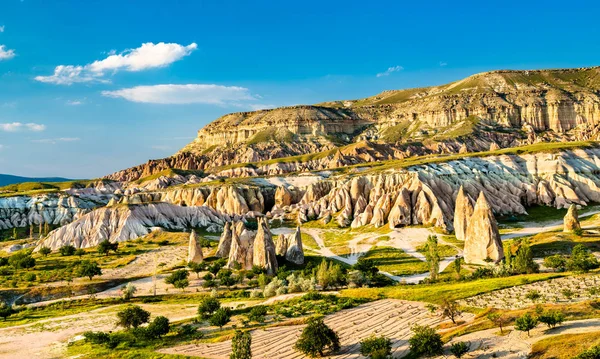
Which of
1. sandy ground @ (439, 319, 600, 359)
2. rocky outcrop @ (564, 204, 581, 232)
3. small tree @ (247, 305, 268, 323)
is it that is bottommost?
small tree @ (247, 305, 268, 323)

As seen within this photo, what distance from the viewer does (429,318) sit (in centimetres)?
3016

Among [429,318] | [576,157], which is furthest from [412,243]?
[576,157]

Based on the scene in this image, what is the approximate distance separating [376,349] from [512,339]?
6970 millimetres

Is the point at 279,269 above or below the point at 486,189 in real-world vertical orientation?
below

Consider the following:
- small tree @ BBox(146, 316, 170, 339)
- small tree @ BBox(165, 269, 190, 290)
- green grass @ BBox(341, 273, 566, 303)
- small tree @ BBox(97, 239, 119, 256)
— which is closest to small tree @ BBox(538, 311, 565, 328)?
green grass @ BBox(341, 273, 566, 303)

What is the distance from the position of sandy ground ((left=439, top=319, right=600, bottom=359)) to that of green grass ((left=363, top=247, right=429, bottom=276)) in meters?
26.5

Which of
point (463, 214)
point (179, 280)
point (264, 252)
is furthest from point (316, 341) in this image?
point (463, 214)

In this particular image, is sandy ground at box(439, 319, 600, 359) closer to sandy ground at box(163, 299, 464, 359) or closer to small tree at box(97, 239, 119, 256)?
sandy ground at box(163, 299, 464, 359)

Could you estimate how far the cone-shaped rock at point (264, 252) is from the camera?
173 feet

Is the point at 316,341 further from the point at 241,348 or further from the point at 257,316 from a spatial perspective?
the point at 257,316

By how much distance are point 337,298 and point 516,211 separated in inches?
2333

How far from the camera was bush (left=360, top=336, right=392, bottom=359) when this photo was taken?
22484 millimetres

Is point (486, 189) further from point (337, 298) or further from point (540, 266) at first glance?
point (337, 298)

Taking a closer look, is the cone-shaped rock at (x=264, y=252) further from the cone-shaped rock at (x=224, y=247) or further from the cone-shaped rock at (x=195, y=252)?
the cone-shaped rock at (x=195, y=252)
